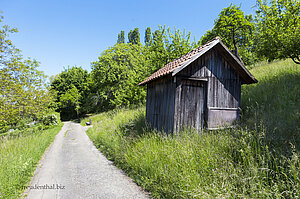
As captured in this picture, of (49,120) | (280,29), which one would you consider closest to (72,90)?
(49,120)

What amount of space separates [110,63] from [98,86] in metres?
5.43

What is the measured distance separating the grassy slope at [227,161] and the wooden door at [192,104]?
0.91 metres

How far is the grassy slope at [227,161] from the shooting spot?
2.72 meters

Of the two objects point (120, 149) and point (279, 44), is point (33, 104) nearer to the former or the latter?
point (120, 149)

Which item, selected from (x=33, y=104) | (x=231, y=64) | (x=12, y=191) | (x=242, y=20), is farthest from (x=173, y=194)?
(x=242, y=20)

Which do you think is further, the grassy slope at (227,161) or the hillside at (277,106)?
the hillside at (277,106)

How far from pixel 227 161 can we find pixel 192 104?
A: 2.90 metres

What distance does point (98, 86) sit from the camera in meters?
28.7

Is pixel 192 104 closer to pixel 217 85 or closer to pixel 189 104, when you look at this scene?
pixel 189 104

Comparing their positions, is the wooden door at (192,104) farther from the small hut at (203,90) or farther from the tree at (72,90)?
the tree at (72,90)

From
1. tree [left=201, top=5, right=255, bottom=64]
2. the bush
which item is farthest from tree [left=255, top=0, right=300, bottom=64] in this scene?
the bush

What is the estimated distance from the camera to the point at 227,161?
3557 mm

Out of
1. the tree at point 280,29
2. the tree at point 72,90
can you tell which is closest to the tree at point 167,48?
the tree at point 280,29

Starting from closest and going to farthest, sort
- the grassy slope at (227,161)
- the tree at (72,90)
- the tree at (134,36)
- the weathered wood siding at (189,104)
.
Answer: the grassy slope at (227,161)
the weathered wood siding at (189,104)
the tree at (72,90)
the tree at (134,36)
